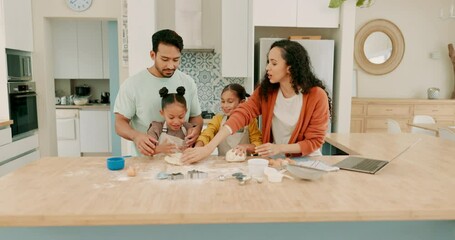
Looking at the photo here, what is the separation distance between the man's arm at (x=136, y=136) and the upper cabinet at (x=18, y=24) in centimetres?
241

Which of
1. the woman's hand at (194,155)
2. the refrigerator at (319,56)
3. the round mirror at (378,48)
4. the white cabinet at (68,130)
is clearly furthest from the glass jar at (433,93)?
the white cabinet at (68,130)

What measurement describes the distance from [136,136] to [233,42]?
2304mm

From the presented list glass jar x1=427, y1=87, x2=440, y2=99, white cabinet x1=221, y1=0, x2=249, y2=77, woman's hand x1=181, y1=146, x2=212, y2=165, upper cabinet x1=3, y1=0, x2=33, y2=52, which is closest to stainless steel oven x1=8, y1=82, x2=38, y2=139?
upper cabinet x1=3, y1=0, x2=33, y2=52

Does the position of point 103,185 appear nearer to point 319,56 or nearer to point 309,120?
point 309,120

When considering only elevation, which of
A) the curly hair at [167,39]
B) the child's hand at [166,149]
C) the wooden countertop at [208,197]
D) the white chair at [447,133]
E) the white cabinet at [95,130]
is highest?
the curly hair at [167,39]

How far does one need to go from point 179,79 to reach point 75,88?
14.9 ft

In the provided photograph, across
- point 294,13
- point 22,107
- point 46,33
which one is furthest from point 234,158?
point 46,33

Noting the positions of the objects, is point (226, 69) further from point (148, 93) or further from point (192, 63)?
point (148, 93)

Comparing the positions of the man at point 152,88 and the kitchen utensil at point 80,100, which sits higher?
the man at point 152,88

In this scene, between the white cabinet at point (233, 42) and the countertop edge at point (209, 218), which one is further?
the white cabinet at point (233, 42)

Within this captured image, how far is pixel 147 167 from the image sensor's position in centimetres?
181

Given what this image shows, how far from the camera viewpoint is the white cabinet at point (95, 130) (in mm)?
5754

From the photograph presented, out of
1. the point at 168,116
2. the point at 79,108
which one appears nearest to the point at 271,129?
the point at 168,116

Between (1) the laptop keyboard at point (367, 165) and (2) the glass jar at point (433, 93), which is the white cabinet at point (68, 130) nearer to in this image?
(1) the laptop keyboard at point (367, 165)
